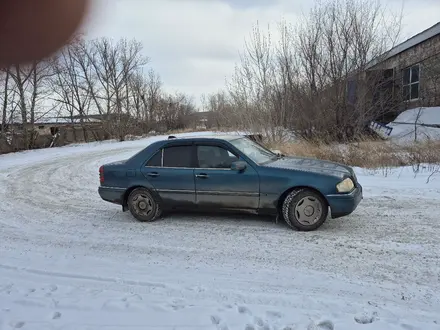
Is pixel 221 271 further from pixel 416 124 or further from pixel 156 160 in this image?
pixel 416 124

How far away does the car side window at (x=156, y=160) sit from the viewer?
5969mm

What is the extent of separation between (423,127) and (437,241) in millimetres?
13407

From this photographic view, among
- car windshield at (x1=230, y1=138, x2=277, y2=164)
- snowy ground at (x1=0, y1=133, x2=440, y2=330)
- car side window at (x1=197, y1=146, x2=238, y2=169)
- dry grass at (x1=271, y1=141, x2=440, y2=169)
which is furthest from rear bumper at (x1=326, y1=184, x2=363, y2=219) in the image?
dry grass at (x1=271, y1=141, x2=440, y2=169)

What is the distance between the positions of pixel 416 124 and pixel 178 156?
561 inches

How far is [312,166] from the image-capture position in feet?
18.0

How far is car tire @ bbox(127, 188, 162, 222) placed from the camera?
19.6ft

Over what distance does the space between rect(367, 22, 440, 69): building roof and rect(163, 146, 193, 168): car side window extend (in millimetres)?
12171

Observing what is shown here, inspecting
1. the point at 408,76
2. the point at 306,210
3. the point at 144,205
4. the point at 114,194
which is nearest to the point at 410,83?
the point at 408,76

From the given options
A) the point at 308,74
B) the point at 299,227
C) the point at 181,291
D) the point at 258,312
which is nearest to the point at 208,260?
the point at 181,291

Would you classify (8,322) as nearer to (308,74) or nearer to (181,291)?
(181,291)

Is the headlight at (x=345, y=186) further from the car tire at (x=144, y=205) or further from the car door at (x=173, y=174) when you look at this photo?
the car tire at (x=144, y=205)

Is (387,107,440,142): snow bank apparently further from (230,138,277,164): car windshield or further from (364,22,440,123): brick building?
(230,138,277,164): car windshield

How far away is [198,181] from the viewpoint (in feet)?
18.5

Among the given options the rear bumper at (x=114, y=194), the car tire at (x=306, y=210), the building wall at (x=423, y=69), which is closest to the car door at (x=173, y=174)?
the rear bumper at (x=114, y=194)
